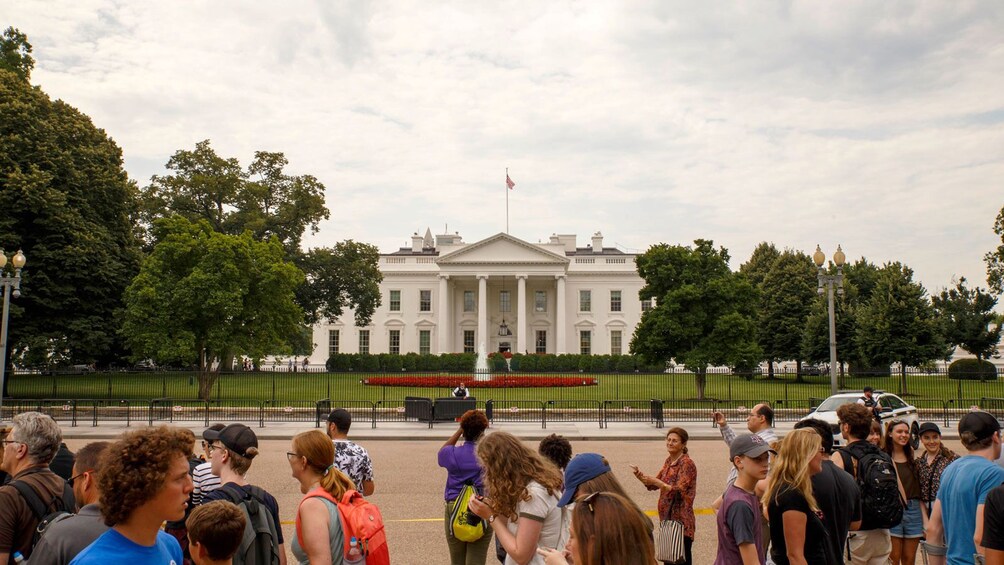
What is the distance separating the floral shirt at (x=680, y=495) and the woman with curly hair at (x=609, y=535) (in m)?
3.68

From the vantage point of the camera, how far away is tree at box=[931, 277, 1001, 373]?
52.7 metres

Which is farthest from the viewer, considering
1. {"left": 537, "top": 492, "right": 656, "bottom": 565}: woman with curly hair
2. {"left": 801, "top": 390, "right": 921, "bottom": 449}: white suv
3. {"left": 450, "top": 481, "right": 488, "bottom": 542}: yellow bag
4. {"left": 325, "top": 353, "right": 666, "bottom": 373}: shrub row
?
{"left": 325, "top": 353, "right": 666, "bottom": 373}: shrub row

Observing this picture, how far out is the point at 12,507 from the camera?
462 centimetres

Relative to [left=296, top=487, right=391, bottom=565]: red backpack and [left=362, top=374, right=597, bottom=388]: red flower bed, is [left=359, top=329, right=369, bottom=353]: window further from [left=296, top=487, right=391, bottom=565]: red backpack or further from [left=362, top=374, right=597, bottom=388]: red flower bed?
[left=296, top=487, right=391, bottom=565]: red backpack

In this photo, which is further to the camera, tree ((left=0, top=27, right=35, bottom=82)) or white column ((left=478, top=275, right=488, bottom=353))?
white column ((left=478, top=275, right=488, bottom=353))

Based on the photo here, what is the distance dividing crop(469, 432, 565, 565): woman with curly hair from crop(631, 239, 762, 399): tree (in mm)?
33098

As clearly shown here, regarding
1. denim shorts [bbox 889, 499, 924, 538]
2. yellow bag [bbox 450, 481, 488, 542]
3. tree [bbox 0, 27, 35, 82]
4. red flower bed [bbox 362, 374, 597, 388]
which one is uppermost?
tree [bbox 0, 27, 35, 82]

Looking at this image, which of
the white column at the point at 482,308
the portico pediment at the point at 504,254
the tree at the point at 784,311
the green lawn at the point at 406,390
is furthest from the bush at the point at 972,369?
the white column at the point at 482,308

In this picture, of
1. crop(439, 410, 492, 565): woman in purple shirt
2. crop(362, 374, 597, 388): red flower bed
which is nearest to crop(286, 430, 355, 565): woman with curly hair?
A: crop(439, 410, 492, 565): woman in purple shirt

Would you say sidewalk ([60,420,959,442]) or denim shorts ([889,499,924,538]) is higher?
denim shorts ([889,499,924,538])

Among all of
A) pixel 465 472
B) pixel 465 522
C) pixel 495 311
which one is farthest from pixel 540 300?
pixel 465 522

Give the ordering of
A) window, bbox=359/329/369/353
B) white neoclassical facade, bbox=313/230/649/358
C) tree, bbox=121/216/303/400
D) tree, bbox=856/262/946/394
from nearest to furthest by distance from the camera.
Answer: tree, bbox=121/216/303/400, tree, bbox=856/262/946/394, white neoclassical facade, bbox=313/230/649/358, window, bbox=359/329/369/353

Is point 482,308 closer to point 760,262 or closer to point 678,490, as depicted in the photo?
point 760,262

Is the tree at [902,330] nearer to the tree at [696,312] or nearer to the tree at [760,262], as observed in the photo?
the tree at [696,312]
